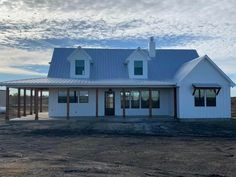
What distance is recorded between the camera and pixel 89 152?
483 inches

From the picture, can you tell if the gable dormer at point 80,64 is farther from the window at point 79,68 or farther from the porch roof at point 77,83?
the porch roof at point 77,83

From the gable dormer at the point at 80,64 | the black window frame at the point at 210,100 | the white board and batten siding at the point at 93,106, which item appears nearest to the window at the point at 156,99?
the white board and batten siding at the point at 93,106

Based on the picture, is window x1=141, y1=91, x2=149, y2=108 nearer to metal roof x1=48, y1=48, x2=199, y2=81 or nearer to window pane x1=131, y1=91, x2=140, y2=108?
window pane x1=131, y1=91, x2=140, y2=108

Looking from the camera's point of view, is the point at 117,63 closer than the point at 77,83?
No

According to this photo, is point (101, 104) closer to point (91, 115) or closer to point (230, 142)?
point (91, 115)

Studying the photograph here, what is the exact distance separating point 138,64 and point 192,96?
533cm

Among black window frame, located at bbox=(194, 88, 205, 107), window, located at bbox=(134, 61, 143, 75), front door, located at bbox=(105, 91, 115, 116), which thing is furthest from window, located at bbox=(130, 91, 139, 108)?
black window frame, located at bbox=(194, 88, 205, 107)

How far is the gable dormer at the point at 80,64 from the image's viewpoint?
29875mm

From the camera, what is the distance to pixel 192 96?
89.8 feet

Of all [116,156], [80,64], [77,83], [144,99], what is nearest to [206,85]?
[144,99]

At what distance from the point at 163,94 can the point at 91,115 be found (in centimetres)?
583

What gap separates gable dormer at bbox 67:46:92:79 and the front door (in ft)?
7.26

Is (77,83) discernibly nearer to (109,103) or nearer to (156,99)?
(109,103)

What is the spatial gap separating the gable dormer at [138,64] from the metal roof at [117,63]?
1.65 ft
